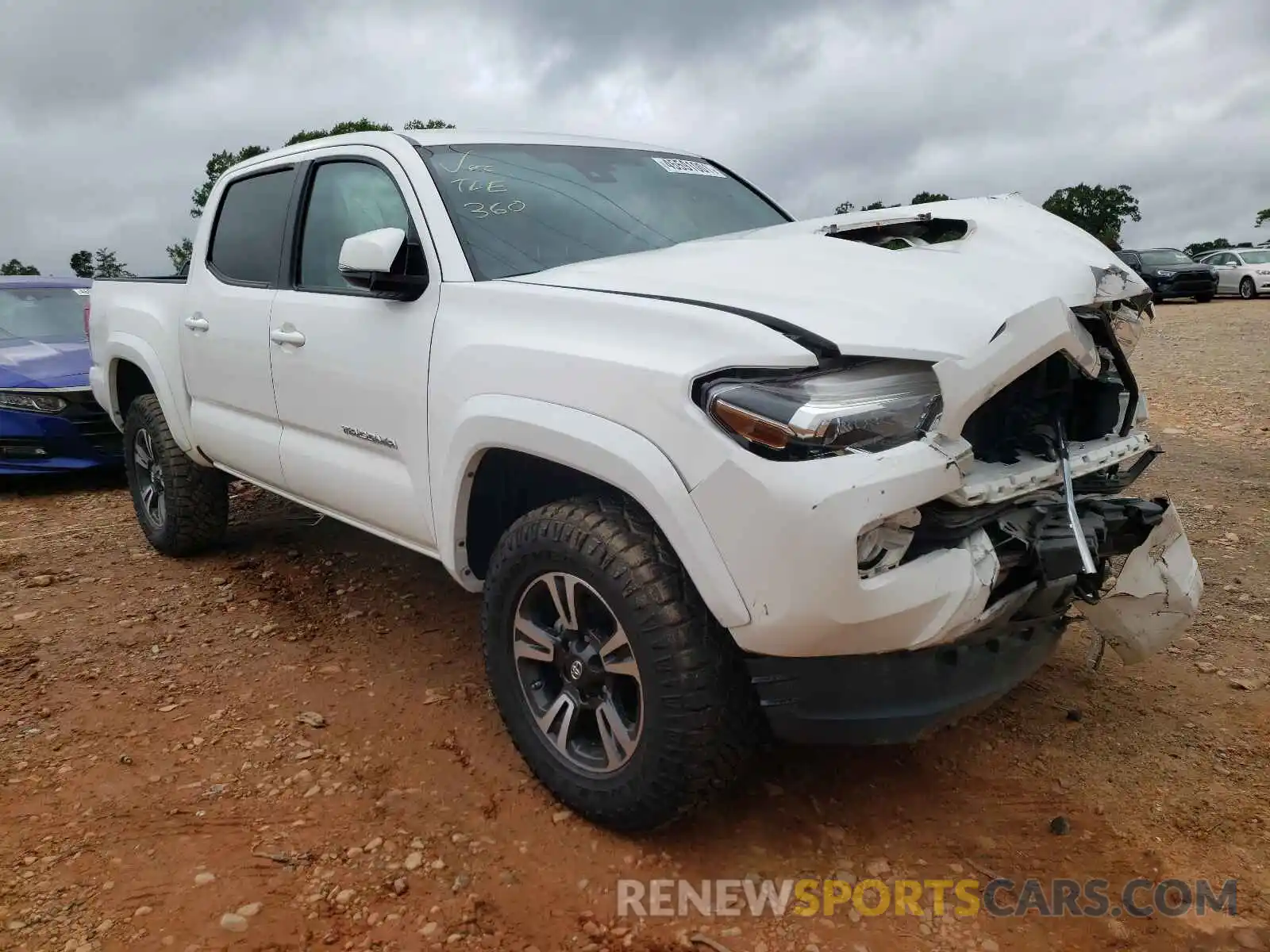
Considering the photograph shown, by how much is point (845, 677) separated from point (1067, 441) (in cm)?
95

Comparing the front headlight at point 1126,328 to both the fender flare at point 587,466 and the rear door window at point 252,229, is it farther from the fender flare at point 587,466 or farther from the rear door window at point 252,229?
the rear door window at point 252,229

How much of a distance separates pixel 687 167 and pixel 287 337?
66.7 inches

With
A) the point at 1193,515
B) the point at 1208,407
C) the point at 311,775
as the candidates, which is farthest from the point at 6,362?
the point at 1208,407

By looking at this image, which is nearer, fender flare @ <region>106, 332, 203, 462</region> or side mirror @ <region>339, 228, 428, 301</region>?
side mirror @ <region>339, 228, 428, 301</region>

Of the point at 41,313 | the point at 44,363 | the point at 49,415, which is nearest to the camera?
the point at 49,415

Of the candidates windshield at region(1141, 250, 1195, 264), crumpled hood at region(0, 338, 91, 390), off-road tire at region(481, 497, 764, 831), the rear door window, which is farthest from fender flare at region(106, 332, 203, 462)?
windshield at region(1141, 250, 1195, 264)

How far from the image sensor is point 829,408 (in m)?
1.94

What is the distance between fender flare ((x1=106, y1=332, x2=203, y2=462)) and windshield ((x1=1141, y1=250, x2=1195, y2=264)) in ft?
76.0

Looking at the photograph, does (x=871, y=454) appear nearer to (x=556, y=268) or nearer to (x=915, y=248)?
(x=915, y=248)

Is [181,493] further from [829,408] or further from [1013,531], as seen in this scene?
[1013,531]

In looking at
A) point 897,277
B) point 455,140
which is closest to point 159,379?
point 455,140

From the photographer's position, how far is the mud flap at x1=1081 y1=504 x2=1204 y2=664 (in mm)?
2475

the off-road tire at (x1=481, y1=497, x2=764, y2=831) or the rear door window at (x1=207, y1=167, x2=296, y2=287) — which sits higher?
the rear door window at (x1=207, y1=167, x2=296, y2=287)

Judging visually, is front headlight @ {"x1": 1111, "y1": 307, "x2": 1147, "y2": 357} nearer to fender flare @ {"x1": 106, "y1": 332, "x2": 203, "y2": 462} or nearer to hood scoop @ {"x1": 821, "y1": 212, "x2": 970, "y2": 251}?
hood scoop @ {"x1": 821, "y1": 212, "x2": 970, "y2": 251}
